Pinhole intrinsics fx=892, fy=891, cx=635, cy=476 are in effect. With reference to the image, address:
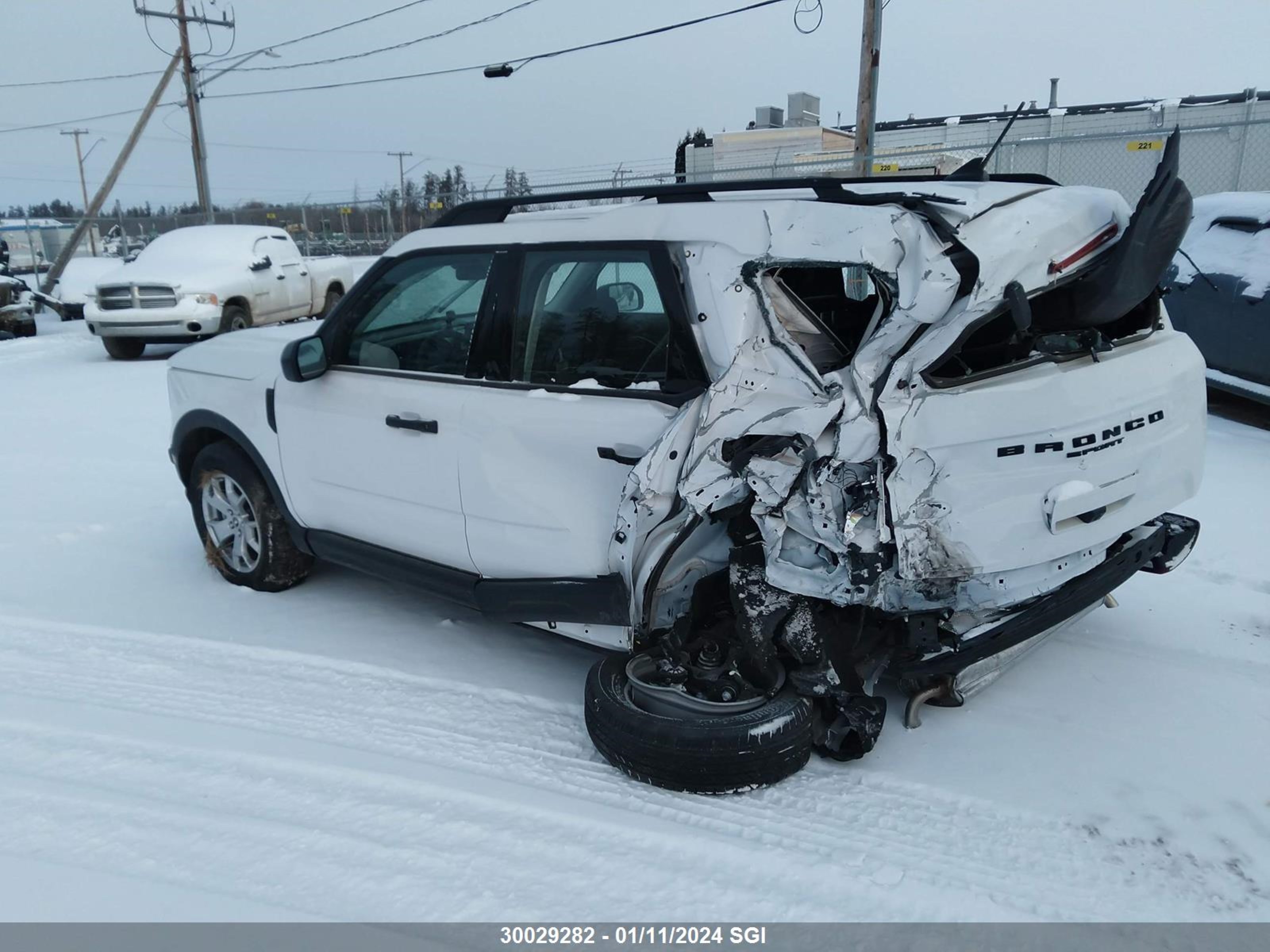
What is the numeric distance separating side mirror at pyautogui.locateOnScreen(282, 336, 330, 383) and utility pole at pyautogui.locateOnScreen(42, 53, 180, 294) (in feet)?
81.7

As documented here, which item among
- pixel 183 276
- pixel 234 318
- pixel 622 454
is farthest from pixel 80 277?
pixel 622 454

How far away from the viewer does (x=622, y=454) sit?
3246 mm

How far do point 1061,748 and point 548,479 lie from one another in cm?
214

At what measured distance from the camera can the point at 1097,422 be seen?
2.95 meters

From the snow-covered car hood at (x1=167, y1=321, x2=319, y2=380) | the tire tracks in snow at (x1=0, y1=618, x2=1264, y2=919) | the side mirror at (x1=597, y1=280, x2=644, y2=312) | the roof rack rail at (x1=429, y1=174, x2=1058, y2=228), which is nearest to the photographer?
the tire tracks in snow at (x1=0, y1=618, x2=1264, y2=919)

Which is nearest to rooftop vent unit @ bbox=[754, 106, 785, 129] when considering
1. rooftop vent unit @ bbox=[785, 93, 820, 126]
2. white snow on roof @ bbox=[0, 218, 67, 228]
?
rooftop vent unit @ bbox=[785, 93, 820, 126]

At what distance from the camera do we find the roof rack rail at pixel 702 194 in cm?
310

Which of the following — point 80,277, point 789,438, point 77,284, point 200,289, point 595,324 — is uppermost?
point 595,324

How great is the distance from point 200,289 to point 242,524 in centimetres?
961

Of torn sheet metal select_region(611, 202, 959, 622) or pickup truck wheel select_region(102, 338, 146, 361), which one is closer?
torn sheet metal select_region(611, 202, 959, 622)

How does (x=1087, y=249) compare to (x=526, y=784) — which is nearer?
(x=1087, y=249)

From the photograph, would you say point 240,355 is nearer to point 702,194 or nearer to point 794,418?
point 702,194

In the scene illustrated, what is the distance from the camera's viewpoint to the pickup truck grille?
41.9ft
